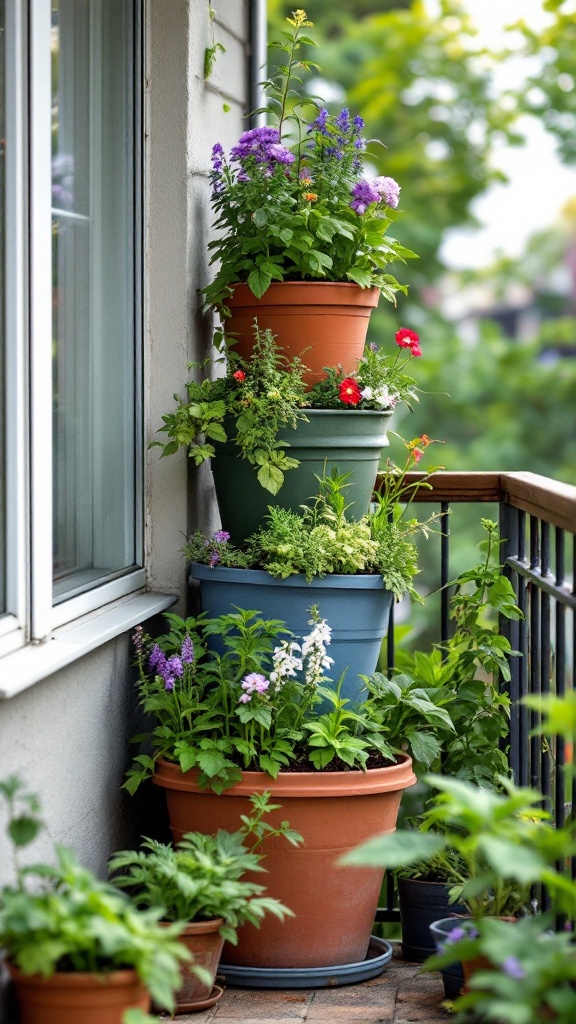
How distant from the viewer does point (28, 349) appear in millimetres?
1890

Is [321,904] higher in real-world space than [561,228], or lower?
lower

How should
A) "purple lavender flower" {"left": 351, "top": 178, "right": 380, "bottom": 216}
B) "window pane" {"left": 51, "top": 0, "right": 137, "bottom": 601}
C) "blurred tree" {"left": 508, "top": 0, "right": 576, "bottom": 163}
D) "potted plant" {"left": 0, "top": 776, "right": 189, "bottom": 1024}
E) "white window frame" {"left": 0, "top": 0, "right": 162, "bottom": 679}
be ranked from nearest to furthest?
"potted plant" {"left": 0, "top": 776, "right": 189, "bottom": 1024}
"white window frame" {"left": 0, "top": 0, "right": 162, "bottom": 679}
"window pane" {"left": 51, "top": 0, "right": 137, "bottom": 601}
"purple lavender flower" {"left": 351, "top": 178, "right": 380, "bottom": 216}
"blurred tree" {"left": 508, "top": 0, "right": 576, "bottom": 163}

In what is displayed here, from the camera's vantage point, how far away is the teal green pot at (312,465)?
7.91 feet

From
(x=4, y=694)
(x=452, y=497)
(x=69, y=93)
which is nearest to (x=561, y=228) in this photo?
(x=452, y=497)

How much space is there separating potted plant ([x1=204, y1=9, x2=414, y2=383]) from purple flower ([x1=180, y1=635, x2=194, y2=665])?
66 centimetres

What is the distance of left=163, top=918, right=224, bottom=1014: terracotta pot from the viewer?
1926 mm

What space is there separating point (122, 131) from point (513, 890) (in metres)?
1.78

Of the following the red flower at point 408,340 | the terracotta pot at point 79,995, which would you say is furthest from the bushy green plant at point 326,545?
the terracotta pot at point 79,995

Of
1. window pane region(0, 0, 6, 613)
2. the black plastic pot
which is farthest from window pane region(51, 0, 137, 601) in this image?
the black plastic pot

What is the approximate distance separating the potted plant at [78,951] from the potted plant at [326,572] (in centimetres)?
88

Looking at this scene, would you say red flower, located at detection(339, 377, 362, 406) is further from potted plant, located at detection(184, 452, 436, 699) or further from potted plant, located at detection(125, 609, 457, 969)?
potted plant, located at detection(125, 609, 457, 969)

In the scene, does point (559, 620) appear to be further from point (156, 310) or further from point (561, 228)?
point (561, 228)

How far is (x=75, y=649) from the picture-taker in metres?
1.94

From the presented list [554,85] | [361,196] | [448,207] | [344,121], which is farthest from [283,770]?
[448,207]
